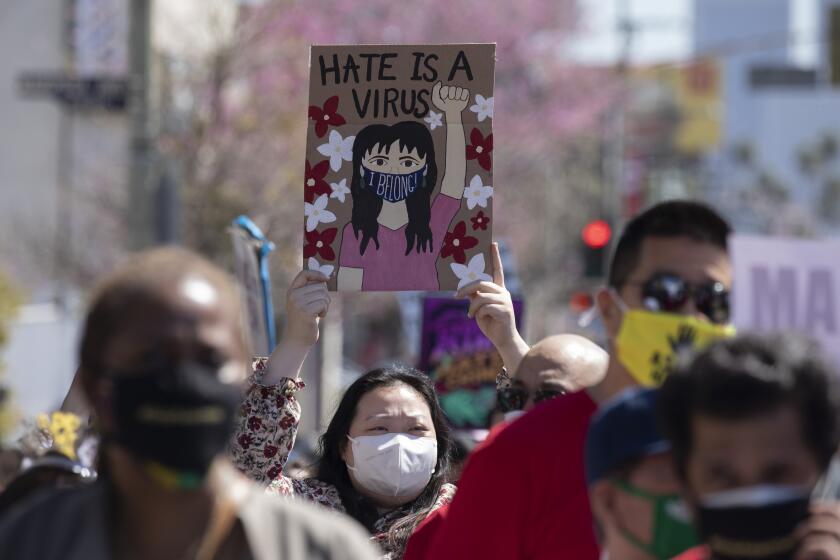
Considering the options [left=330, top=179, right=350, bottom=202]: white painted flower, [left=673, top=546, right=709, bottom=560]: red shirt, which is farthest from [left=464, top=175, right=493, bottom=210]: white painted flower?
[left=673, top=546, right=709, bottom=560]: red shirt

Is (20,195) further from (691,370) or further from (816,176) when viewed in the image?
(816,176)

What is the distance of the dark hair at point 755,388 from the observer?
8.81 ft

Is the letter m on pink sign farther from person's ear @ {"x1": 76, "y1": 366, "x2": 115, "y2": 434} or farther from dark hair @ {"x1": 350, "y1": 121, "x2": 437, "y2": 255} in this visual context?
person's ear @ {"x1": 76, "y1": 366, "x2": 115, "y2": 434}

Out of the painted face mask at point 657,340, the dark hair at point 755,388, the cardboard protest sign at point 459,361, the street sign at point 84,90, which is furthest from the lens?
the street sign at point 84,90

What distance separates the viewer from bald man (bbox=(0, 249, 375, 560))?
2.59 m

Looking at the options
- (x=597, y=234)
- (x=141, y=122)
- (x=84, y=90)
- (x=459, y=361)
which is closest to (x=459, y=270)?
(x=459, y=361)

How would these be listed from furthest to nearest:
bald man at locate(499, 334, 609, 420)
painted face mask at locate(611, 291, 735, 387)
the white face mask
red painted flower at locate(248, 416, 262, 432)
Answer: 1. the white face mask
2. red painted flower at locate(248, 416, 262, 432)
3. bald man at locate(499, 334, 609, 420)
4. painted face mask at locate(611, 291, 735, 387)

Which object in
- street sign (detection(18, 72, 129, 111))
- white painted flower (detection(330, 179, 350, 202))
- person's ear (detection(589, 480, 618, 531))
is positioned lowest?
person's ear (detection(589, 480, 618, 531))

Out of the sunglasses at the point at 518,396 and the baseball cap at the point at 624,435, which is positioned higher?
the baseball cap at the point at 624,435

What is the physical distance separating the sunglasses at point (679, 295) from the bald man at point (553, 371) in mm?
861

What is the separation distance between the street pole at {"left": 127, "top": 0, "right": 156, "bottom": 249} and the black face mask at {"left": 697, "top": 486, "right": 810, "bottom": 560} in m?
10.7

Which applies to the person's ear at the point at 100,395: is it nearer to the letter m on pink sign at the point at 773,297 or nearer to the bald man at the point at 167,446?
the bald man at the point at 167,446

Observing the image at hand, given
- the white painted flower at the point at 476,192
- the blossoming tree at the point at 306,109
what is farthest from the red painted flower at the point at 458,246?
the blossoming tree at the point at 306,109

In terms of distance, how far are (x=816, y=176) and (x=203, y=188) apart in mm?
75915
